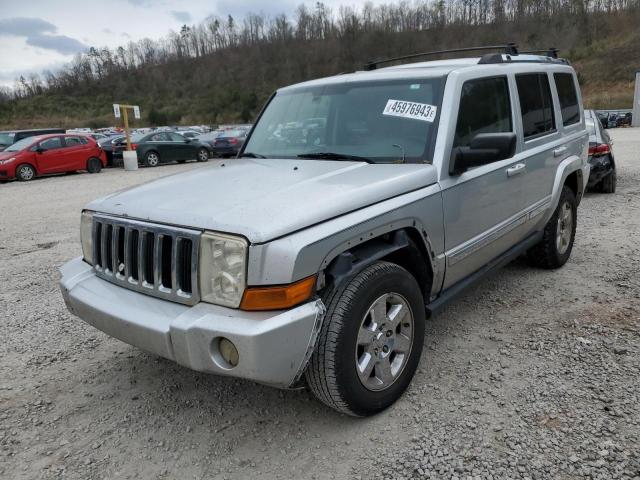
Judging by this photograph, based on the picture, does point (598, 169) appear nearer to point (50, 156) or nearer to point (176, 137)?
point (50, 156)

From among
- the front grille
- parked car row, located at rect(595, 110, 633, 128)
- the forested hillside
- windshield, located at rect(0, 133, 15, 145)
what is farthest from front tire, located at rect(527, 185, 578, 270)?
the forested hillside

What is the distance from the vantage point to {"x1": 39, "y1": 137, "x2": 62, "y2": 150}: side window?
16.8 meters

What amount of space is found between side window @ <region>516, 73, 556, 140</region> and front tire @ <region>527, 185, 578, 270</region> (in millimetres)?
786

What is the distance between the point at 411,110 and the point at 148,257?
Answer: 184 cm

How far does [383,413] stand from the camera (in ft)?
9.33

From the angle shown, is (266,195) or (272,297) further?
(266,195)

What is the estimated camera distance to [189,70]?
98500 millimetres

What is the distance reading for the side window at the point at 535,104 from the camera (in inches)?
158

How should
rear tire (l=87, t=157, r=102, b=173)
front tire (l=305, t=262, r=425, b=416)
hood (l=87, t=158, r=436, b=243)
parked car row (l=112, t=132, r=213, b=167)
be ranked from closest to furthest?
1. hood (l=87, t=158, r=436, b=243)
2. front tire (l=305, t=262, r=425, b=416)
3. rear tire (l=87, t=157, r=102, b=173)
4. parked car row (l=112, t=132, r=213, b=167)

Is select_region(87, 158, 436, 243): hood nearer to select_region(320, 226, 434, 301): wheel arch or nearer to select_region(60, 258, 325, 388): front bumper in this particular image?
select_region(320, 226, 434, 301): wheel arch

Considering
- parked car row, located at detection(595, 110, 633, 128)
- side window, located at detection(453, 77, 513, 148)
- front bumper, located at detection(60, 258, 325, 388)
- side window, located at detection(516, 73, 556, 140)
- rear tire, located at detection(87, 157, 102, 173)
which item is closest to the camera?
front bumper, located at detection(60, 258, 325, 388)

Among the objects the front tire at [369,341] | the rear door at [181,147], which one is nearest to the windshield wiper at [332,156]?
the front tire at [369,341]

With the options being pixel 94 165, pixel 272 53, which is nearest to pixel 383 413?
pixel 94 165

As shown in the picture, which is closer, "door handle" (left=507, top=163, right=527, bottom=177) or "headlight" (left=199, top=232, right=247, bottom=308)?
"headlight" (left=199, top=232, right=247, bottom=308)
